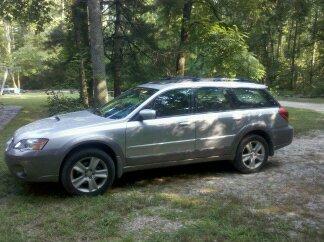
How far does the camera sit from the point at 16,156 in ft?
20.4

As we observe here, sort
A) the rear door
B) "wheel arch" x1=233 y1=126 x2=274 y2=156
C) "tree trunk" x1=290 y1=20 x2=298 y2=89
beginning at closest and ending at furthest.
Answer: the rear door, "wheel arch" x1=233 y1=126 x2=274 y2=156, "tree trunk" x1=290 y1=20 x2=298 y2=89

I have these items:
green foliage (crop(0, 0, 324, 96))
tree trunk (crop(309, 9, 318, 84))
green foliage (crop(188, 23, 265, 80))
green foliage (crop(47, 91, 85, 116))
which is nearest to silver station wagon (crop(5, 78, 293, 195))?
green foliage (crop(188, 23, 265, 80))

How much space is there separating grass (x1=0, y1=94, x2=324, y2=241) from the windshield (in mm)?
1166

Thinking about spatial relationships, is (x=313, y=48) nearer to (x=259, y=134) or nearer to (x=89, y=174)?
(x=259, y=134)

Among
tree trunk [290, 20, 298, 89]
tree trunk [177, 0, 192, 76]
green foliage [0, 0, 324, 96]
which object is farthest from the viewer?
tree trunk [290, 20, 298, 89]

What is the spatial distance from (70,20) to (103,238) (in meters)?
13.5

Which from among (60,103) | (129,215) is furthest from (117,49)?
(129,215)

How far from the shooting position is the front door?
6793mm

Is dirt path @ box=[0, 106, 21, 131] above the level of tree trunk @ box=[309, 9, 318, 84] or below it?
below

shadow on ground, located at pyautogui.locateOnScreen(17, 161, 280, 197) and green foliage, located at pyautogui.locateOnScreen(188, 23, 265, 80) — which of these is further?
green foliage, located at pyautogui.locateOnScreen(188, 23, 265, 80)

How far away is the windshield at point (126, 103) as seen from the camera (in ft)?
23.1

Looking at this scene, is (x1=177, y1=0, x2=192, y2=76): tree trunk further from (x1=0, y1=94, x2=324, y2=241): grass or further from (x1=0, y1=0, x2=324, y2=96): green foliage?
(x1=0, y1=94, x2=324, y2=241): grass

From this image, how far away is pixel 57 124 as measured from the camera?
6.65 meters

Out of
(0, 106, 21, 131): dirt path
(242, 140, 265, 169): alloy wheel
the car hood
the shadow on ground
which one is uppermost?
the car hood
